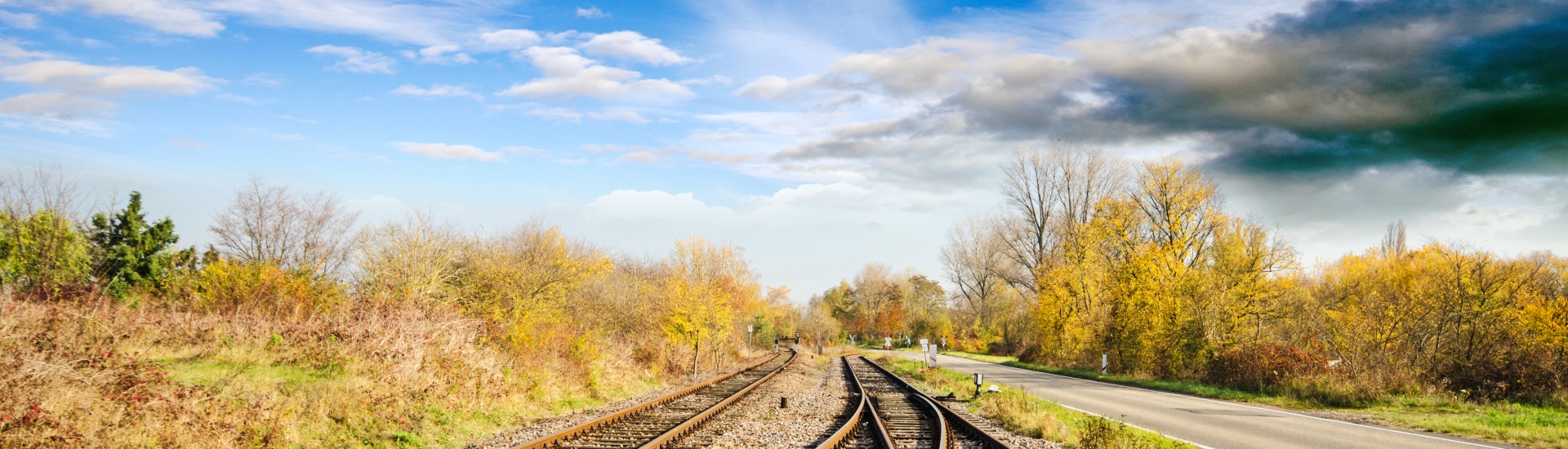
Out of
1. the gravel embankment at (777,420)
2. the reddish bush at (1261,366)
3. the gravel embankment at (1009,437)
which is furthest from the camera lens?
the reddish bush at (1261,366)

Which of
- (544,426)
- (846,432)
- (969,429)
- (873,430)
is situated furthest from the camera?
(873,430)

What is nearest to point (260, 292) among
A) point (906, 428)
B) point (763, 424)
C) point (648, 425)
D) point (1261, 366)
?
point (648, 425)

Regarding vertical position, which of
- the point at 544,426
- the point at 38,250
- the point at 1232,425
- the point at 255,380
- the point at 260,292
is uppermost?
the point at 38,250

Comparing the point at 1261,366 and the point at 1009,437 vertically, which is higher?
the point at 1261,366

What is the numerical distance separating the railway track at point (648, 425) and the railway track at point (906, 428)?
245 centimetres

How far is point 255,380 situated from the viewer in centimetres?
1039

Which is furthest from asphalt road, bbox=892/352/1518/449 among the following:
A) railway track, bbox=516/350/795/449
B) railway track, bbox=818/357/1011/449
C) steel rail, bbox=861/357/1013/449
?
railway track, bbox=516/350/795/449

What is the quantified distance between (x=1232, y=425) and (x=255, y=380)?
52.0 feet

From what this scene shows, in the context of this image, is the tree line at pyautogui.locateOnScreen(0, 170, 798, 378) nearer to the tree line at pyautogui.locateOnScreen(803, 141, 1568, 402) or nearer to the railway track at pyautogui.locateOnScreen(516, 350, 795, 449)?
the railway track at pyautogui.locateOnScreen(516, 350, 795, 449)

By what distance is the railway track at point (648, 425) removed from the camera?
33.2 ft

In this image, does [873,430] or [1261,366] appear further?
[1261,366]

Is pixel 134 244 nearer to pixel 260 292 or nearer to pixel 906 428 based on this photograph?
pixel 260 292

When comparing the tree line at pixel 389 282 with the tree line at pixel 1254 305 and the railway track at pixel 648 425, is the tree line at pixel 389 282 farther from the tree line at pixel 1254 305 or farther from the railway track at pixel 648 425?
the tree line at pixel 1254 305

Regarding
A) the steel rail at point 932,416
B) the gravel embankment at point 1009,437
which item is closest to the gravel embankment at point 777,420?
the steel rail at point 932,416
